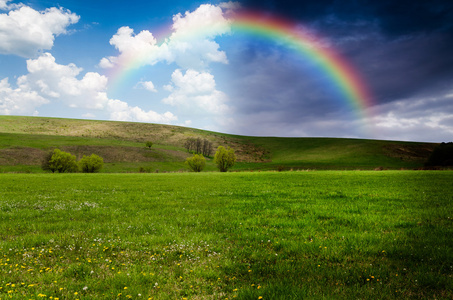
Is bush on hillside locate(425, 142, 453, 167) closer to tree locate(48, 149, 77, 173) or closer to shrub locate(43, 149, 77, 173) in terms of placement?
tree locate(48, 149, 77, 173)

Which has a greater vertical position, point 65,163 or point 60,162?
point 60,162

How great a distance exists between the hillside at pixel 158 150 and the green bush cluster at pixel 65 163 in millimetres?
12090

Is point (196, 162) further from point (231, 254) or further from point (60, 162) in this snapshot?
point (231, 254)

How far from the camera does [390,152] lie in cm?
12281

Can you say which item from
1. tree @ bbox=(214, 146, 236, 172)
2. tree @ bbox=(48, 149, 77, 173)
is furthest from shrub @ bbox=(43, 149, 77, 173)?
tree @ bbox=(214, 146, 236, 172)

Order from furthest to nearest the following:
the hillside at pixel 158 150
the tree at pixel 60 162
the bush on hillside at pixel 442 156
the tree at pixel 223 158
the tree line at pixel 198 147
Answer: the tree line at pixel 198 147 < the hillside at pixel 158 150 < the bush on hillside at pixel 442 156 < the tree at pixel 223 158 < the tree at pixel 60 162

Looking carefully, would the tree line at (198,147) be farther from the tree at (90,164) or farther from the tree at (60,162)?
the tree at (60,162)

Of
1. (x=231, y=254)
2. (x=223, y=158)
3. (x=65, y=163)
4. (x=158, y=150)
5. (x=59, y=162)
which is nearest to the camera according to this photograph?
(x=231, y=254)

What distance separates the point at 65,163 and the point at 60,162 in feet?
4.22

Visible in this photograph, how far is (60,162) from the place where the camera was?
241ft

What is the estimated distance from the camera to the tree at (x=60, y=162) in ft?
238

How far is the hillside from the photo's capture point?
98000 mm

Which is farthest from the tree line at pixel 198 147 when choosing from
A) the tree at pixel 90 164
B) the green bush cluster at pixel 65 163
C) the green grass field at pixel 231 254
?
the green grass field at pixel 231 254

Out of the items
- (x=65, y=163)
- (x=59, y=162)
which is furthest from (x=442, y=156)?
(x=59, y=162)
